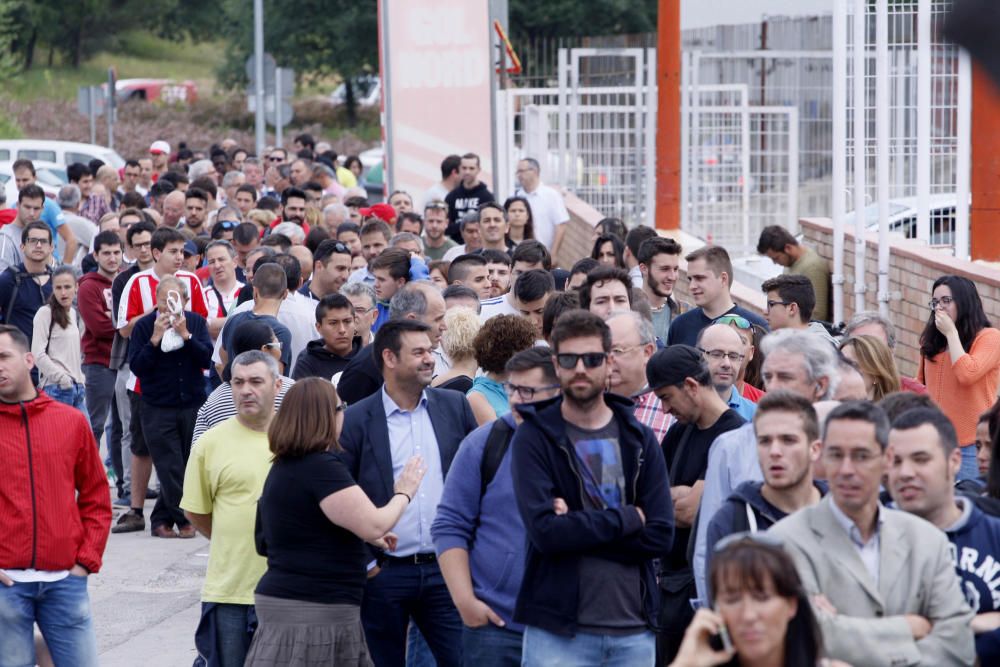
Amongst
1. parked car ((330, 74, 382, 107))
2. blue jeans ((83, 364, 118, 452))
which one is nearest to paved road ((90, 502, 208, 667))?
blue jeans ((83, 364, 118, 452))

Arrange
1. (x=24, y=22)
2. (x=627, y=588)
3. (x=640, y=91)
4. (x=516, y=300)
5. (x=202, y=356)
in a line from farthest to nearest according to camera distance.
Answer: (x=24, y=22)
(x=640, y=91)
(x=202, y=356)
(x=516, y=300)
(x=627, y=588)

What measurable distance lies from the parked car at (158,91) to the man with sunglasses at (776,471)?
188ft

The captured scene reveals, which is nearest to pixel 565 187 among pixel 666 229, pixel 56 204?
pixel 666 229

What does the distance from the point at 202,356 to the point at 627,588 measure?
6271 millimetres

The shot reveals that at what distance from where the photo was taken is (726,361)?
671 centimetres

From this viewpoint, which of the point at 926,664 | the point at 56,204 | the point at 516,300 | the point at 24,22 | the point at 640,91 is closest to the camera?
the point at 926,664

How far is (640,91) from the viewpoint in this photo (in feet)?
62.6

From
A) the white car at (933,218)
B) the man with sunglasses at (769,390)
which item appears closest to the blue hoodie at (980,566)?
the man with sunglasses at (769,390)

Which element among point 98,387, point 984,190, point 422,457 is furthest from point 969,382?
point 98,387

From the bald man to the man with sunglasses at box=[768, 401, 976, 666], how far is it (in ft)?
7.39

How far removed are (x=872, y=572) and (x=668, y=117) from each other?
13.2 meters

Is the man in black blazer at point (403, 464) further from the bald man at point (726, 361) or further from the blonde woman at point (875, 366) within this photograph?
the blonde woman at point (875, 366)

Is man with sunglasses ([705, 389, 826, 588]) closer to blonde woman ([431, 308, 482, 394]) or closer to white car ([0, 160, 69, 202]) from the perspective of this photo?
blonde woman ([431, 308, 482, 394])

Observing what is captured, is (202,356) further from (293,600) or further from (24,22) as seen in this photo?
(24,22)
